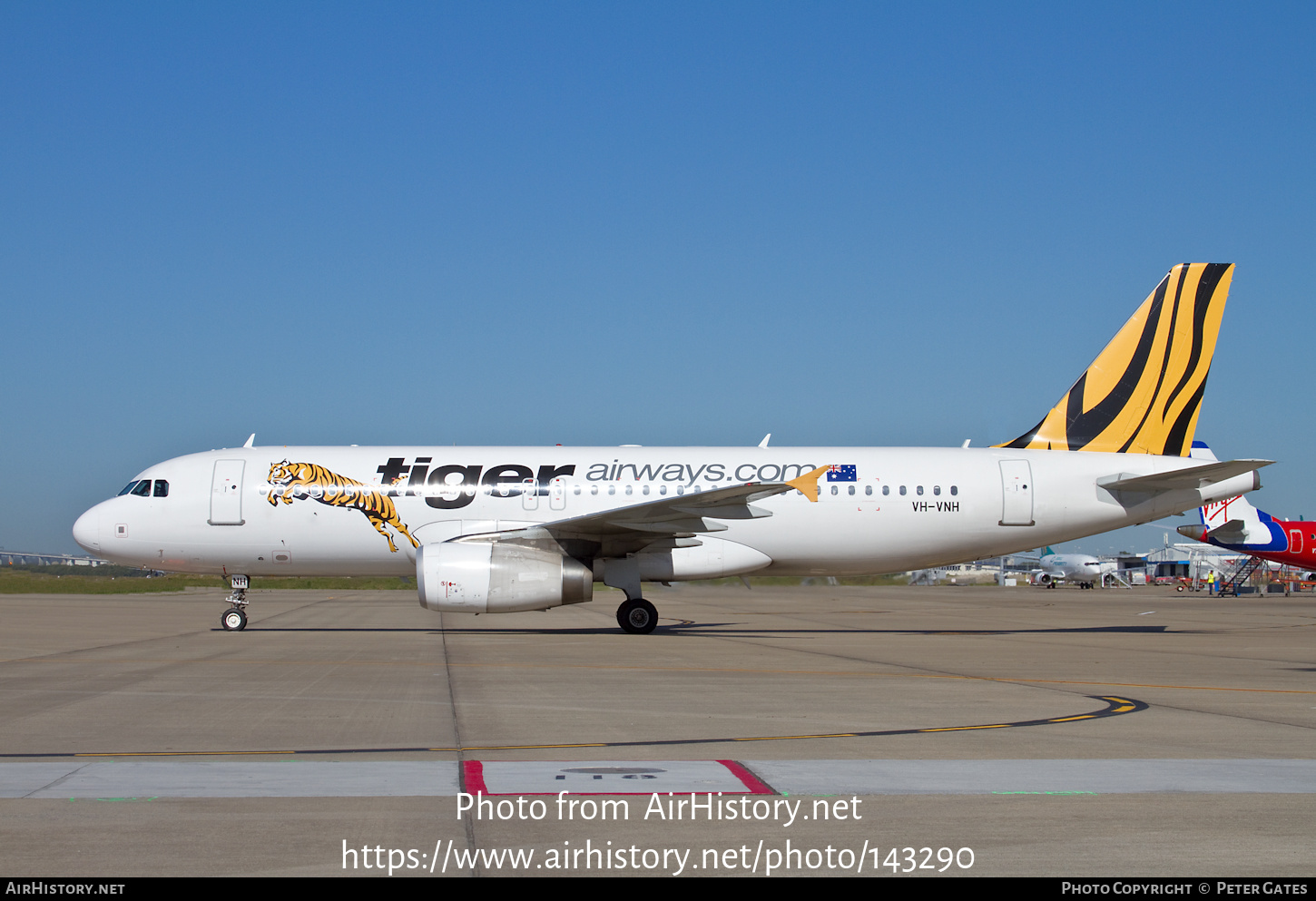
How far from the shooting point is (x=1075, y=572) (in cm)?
8069

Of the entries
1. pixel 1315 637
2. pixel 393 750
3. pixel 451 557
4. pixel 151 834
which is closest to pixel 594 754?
pixel 393 750

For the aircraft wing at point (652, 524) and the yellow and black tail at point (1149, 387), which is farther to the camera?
the yellow and black tail at point (1149, 387)

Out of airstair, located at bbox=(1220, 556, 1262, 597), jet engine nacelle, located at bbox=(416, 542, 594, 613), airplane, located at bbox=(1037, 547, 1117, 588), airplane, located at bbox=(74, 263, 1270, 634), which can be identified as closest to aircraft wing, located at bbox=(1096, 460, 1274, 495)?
airplane, located at bbox=(74, 263, 1270, 634)

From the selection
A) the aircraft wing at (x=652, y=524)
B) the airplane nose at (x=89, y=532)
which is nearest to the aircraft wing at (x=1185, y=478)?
the aircraft wing at (x=652, y=524)

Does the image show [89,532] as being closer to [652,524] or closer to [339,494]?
[339,494]

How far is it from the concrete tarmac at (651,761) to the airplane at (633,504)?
4204 mm

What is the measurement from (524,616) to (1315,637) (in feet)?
57.8

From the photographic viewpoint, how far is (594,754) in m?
8.03

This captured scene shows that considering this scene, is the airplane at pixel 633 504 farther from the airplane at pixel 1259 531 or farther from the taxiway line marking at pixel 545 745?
the airplane at pixel 1259 531

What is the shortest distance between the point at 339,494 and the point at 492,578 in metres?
4.37

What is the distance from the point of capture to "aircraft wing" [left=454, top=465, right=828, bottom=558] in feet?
65.4

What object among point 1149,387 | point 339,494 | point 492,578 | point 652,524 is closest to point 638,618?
point 652,524

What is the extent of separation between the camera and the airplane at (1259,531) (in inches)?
1991
